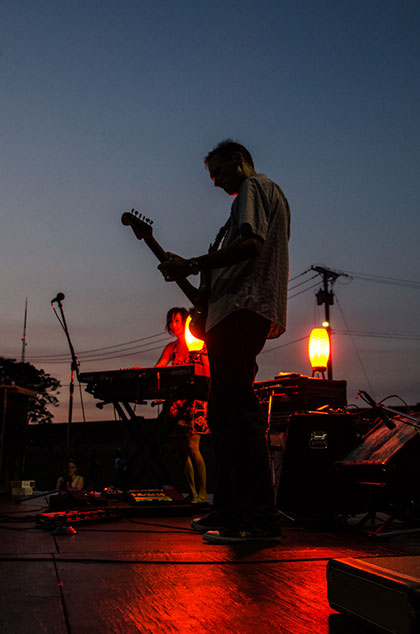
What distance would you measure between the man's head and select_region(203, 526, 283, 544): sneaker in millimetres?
1647

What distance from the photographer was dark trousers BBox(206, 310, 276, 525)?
2.14 metres

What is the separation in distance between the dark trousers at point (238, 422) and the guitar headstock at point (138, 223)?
115cm

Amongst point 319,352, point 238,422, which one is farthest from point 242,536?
point 319,352

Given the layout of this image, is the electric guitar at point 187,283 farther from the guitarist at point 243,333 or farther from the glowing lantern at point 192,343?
the glowing lantern at point 192,343

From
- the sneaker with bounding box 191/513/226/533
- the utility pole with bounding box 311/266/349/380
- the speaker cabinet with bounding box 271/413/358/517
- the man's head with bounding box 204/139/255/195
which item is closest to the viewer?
the sneaker with bounding box 191/513/226/533

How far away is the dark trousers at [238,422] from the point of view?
214 centimetres

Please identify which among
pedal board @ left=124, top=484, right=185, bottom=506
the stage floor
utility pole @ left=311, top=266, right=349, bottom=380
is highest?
utility pole @ left=311, top=266, right=349, bottom=380

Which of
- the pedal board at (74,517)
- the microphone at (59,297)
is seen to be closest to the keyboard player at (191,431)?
the microphone at (59,297)

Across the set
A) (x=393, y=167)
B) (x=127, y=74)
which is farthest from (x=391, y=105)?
(x=393, y=167)

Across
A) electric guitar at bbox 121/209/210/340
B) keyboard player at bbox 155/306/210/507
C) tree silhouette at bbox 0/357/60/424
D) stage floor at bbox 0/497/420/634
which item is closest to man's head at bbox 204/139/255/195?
electric guitar at bbox 121/209/210/340

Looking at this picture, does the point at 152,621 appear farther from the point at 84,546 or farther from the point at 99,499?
the point at 99,499

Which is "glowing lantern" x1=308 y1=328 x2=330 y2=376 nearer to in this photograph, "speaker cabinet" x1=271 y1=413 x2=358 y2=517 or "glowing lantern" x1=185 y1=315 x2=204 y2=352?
"glowing lantern" x1=185 y1=315 x2=204 y2=352

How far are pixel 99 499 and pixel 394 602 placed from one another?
3.15 meters

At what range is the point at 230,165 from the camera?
2529 mm
